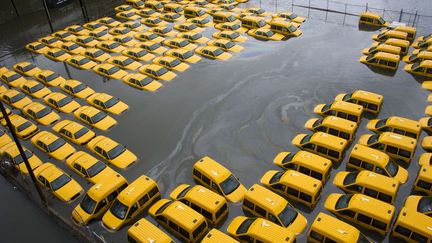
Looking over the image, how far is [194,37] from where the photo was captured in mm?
40312

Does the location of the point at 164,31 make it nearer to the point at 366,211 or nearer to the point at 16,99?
the point at 16,99

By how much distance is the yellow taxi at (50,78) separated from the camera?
3381 cm

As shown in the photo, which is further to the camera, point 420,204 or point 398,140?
point 398,140

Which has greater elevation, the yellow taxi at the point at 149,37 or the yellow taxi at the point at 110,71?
the yellow taxi at the point at 149,37

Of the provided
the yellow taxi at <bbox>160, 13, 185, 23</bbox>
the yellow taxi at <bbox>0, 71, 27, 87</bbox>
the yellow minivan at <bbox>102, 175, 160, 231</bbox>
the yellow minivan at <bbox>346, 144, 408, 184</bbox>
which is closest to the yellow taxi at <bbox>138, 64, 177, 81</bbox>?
the yellow taxi at <bbox>0, 71, 27, 87</bbox>

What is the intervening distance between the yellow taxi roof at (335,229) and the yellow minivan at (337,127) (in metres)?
8.16

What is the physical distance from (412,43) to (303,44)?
1107cm

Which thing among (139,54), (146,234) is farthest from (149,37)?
(146,234)

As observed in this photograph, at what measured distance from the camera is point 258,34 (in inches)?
1604

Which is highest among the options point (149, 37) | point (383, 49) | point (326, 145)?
point (149, 37)

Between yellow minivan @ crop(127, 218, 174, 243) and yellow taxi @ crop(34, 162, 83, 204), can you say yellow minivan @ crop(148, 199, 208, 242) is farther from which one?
yellow taxi @ crop(34, 162, 83, 204)

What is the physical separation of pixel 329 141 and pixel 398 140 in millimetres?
4315

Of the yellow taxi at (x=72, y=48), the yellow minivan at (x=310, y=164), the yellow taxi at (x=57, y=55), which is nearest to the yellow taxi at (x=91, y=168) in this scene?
the yellow minivan at (x=310, y=164)

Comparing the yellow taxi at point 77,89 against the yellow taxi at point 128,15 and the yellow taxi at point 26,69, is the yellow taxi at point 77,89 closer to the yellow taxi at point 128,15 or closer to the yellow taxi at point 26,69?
the yellow taxi at point 26,69
